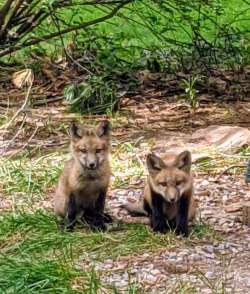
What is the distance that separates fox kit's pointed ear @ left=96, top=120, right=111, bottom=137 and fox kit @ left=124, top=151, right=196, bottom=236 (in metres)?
0.43

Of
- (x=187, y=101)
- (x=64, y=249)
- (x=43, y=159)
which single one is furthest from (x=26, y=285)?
(x=187, y=101)

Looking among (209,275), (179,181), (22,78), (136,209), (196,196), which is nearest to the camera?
(209,275)

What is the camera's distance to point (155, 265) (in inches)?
242

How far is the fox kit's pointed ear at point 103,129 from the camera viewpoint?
7.01 metres

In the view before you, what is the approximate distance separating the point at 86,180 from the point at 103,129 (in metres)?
0.38

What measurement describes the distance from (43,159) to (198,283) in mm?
3280

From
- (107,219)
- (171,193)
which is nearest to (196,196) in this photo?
(107,219)

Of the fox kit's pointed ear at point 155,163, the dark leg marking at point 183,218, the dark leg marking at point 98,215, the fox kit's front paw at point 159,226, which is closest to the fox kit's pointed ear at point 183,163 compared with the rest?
the fox kit's pointed ear at point 155,163

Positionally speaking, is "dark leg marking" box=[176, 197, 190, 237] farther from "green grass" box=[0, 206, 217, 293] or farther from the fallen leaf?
the fallen leaf

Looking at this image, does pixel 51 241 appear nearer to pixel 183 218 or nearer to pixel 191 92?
pixel 183 218

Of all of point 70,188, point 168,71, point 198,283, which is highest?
point 168,71

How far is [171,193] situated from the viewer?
6.59 m

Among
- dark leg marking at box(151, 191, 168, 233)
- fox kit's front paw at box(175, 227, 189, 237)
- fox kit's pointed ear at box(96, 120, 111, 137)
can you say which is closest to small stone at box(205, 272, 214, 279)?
fox kit's front paw at box(175, 227, 189, 237)

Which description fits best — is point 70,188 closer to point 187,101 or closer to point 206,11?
point 187,101
